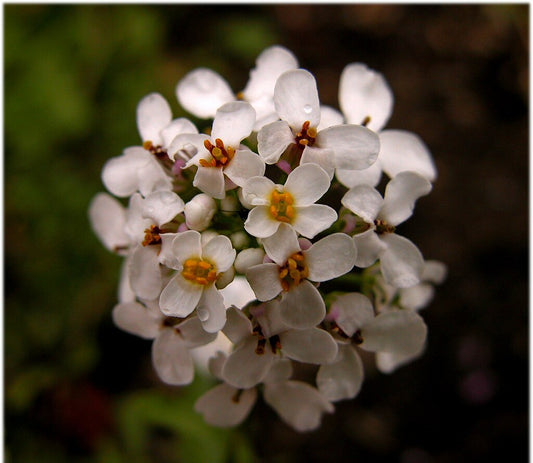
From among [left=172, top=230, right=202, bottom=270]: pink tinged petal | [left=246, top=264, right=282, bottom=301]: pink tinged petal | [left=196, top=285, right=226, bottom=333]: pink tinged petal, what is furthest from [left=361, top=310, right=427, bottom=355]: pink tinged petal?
[left=172, top=230, right=202, bottom=270]: pink tinged petal

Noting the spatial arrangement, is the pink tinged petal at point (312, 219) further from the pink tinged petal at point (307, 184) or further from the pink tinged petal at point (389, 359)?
the pink tinged petal at point (389, 359)

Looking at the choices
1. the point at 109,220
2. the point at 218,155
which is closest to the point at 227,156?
the point at 218,155

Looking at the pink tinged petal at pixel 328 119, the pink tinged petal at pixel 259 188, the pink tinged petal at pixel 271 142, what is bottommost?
the pink tinged petal at pixel 259 188

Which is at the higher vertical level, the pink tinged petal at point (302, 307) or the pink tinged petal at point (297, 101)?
the pink tinged petal at point (297, 101)

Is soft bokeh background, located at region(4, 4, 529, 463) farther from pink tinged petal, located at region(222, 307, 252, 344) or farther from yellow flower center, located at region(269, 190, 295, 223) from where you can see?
yellow flower center, located at region(269, 190, 295, 223)

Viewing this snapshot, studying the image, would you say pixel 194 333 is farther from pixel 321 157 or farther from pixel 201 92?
pixel 201 92

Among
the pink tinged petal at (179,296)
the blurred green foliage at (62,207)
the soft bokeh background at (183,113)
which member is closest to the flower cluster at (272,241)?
the pink tinged petal at (179,296)
